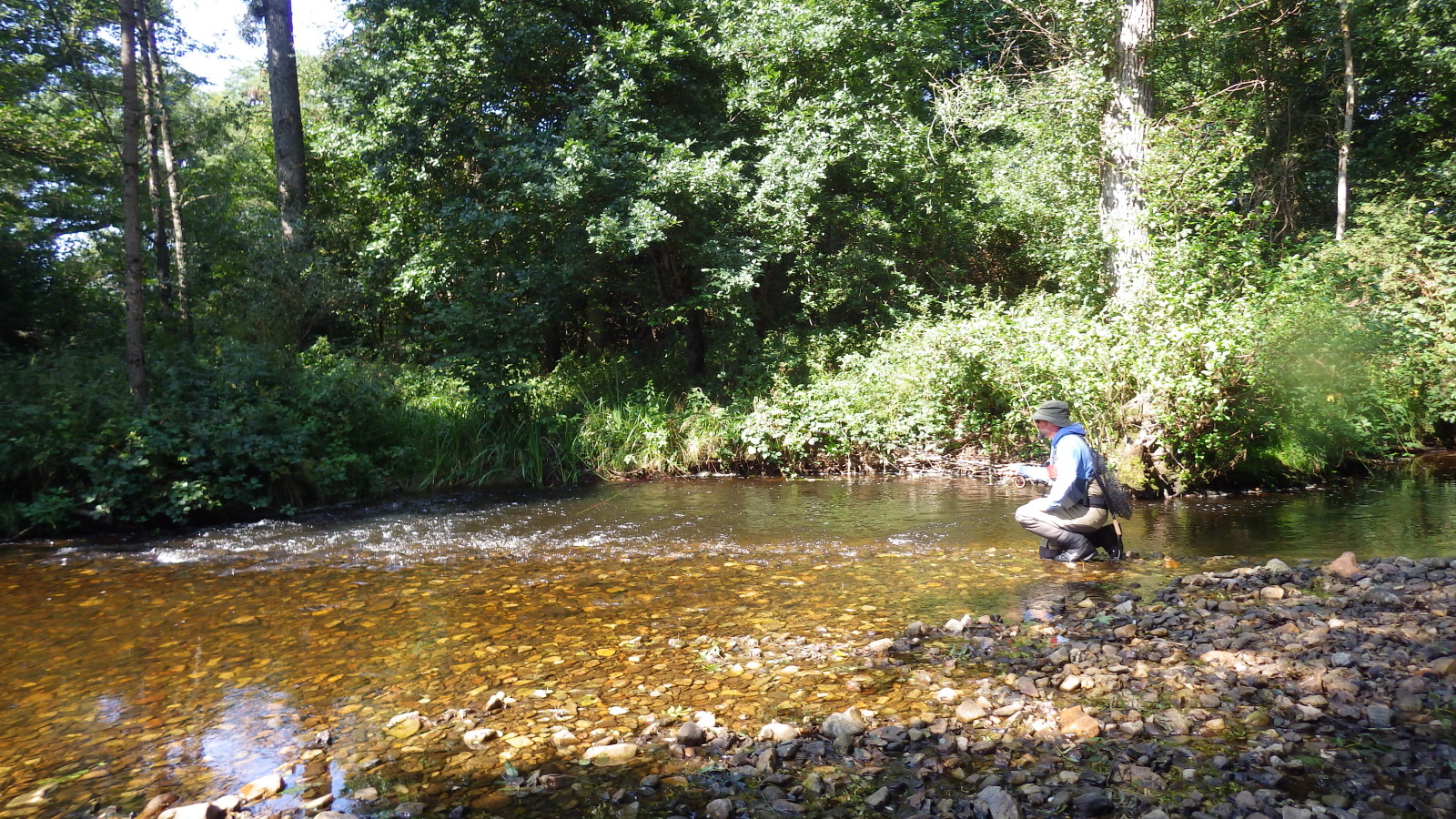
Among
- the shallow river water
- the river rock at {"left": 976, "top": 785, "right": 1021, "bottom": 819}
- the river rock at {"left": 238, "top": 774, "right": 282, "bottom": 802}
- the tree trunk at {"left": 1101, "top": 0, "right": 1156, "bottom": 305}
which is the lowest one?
the shallow river water

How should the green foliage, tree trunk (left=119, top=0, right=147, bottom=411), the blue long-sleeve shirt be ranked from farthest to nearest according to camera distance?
1. tree trunk (left=119, top=0, right=147, bottom=411)
2. the green foliage
3. the blue long-sleeve shirt

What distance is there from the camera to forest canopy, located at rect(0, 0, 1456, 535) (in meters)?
10.6

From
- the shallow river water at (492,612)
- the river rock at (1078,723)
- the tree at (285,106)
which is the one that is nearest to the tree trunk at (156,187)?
the tree at (285,106)

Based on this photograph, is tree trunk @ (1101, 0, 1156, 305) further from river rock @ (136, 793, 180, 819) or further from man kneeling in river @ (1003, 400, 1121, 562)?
river rock @ (136, 793, 180, 819)

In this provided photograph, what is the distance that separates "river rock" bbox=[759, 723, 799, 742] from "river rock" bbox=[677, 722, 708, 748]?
0.29 metres

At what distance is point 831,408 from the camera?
44.0ft

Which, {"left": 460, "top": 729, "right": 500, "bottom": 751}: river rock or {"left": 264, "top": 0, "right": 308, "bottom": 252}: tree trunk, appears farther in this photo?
{"left": 264, "top": 0, "right": 308, "bottom": 252}: tree trunk

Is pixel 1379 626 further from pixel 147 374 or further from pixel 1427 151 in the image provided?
pixel 1427 151

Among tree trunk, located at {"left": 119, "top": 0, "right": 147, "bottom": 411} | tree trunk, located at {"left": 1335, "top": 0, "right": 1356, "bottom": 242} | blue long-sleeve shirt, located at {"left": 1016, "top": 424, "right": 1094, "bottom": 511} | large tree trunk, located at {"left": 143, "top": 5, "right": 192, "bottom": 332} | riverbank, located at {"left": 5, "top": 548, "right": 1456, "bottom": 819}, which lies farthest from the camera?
large tree trunk, located at {"left": 143, "top": 5, "right": 192, "bottom": 332}

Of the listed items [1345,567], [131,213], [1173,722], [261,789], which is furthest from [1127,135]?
[131,213]

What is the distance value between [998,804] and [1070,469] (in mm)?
4566

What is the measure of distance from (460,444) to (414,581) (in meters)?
6.02

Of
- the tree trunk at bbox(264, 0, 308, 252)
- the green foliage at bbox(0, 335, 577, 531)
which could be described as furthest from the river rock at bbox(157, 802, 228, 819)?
the tree trunk at bbox(264, 0, 308, 252)

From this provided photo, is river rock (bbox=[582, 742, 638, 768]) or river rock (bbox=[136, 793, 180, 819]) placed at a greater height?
river rock (bbox=[136, 793, 180, 819])
